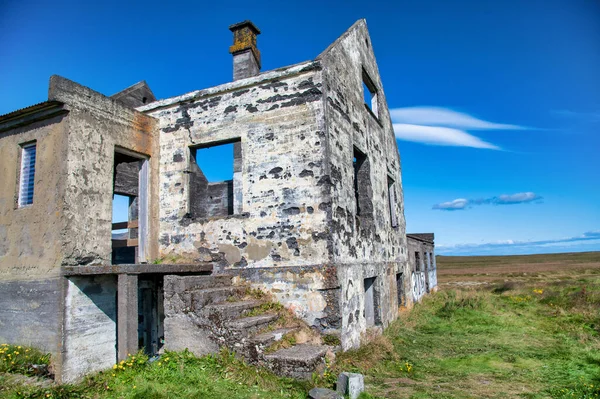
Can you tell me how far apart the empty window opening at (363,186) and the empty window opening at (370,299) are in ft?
5.48

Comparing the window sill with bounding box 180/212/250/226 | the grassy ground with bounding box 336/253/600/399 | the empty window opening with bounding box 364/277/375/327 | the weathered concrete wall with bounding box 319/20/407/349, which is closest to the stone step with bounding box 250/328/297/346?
the grassy ground with bounding box 336/253/600/399

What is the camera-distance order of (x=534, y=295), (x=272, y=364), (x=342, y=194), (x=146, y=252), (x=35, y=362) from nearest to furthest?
(x=272, y=364) < (x=35, y=362) < (x=342, y=194) < (x=146, y=252) < (x=534, y=295)

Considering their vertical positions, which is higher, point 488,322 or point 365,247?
point 365,247

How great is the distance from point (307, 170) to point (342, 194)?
3.08ft

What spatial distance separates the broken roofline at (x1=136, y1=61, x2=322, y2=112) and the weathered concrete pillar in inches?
167

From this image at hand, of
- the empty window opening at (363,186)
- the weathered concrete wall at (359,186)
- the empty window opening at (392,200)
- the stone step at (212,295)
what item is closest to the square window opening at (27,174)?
the stone step at (212,295)

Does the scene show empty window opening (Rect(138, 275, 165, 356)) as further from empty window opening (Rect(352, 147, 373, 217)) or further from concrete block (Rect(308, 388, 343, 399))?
empty window opening (Rect(352, 147, 373, 217))

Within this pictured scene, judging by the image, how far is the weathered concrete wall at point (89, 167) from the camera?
6.95 m

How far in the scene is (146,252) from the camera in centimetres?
863

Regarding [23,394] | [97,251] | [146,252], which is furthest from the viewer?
[146,252]

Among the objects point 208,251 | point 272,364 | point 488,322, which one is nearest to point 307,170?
point 208,251

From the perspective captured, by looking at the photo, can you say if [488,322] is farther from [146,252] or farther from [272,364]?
[146,252]

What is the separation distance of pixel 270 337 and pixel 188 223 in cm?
348

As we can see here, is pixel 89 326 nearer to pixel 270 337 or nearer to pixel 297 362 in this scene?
pixel 270 337
